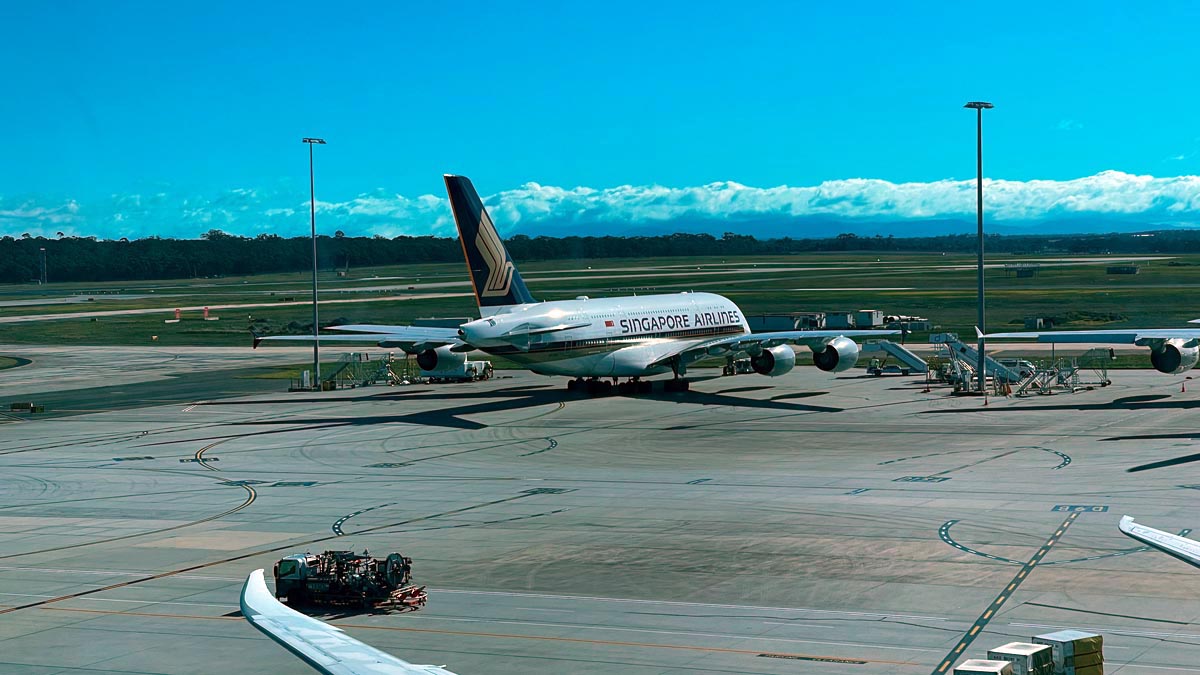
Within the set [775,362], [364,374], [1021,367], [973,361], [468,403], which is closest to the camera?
[468,403]

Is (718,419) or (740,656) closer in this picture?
(740,656)

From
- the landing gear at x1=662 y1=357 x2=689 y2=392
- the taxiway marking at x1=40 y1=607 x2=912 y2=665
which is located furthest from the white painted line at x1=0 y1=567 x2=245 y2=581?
the landing gear at x1=662 y1=357 x2=689 y2=392

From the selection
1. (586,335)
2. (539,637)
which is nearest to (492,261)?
(586,335)

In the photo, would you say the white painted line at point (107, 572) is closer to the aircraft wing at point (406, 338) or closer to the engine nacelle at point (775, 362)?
Answer: the aircraft wing at point (406, 338)

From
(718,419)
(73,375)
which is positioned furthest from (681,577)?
(73,375)

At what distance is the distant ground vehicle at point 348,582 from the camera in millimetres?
28422

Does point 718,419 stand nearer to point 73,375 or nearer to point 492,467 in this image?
point 492,467

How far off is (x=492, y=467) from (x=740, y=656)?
2611cm

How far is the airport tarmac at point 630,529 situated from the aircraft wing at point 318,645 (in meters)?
9.54

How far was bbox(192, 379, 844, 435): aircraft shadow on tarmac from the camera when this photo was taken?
63938 mm

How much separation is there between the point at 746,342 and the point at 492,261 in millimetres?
14790

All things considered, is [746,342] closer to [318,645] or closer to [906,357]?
[906,357]

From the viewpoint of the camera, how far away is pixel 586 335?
68.8 meters

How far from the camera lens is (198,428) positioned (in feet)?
207
